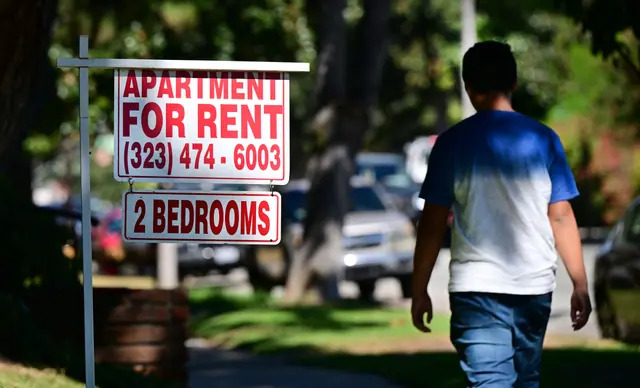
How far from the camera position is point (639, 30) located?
10195 mm

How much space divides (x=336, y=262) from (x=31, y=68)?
11782 millimetres

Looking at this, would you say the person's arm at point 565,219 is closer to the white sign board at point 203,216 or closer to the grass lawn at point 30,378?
the white sign board at point 203,216

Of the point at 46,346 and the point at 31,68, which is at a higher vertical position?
the point at 31,68

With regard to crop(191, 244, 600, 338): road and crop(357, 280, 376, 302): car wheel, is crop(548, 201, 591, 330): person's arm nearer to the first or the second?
crop(191, 244, 600, 338): road

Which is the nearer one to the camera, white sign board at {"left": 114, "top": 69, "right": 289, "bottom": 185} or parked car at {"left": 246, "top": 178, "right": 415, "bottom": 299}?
white sign board at {"left": 114, "top": 69, "right": 289, "bottom": 185}

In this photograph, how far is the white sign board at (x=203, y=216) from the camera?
20.4 ft

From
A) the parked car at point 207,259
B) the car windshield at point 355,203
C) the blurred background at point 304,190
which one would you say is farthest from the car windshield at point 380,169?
the car windshield at point 355,203

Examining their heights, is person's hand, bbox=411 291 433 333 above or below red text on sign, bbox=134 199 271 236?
below

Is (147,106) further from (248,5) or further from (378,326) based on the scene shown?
(248,5)

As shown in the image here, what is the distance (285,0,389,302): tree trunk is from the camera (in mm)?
20203

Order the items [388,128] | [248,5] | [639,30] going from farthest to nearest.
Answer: [388,128] → [248,5] → [639,30]

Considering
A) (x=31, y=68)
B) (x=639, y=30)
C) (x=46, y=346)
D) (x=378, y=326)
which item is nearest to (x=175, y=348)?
(x=46, y=346)

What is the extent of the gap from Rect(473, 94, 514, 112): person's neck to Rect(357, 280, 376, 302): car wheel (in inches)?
684

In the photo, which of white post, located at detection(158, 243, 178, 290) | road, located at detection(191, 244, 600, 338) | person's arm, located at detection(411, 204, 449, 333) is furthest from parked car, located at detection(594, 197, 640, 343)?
white post, located at detection(158, 243, 178, 290)
